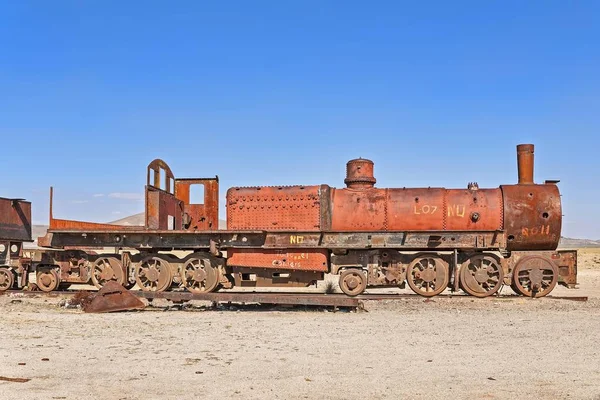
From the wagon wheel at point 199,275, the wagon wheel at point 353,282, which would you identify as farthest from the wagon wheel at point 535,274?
the wagon wheel at point 199,275

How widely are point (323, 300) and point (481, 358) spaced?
5387mm

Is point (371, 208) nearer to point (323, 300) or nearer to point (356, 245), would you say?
point (356, 245)

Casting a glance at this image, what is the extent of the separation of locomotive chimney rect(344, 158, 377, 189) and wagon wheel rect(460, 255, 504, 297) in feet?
10.1

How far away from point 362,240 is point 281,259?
6.57ft

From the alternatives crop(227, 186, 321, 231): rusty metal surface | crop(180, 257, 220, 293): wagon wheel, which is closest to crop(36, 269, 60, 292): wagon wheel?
crop(180, 257, 220, 293): wagon wheel

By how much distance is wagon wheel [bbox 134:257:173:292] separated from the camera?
49.8 feet

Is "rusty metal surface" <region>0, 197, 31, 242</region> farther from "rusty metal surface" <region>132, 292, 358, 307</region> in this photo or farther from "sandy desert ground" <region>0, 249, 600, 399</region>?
"rusty metal surface" <region>132, 292, 358, 307</region>

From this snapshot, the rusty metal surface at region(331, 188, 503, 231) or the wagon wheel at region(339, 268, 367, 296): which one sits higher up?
the rusty metal surface at region(331, 188, 503, 231)

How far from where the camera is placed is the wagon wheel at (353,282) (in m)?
14.5

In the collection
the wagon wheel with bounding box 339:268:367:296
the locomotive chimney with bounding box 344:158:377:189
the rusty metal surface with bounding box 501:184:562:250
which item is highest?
the locomotive chimney with bounding box 344:158:377:189

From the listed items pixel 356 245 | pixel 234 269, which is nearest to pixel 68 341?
pixel 234 269

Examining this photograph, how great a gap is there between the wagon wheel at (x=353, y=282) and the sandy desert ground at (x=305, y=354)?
5.41ft

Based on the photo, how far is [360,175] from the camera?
15.4 meters

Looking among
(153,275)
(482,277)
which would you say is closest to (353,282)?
(482,277)
